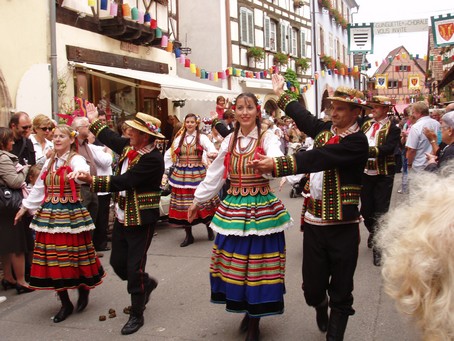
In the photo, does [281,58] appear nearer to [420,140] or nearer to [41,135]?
[420,140]

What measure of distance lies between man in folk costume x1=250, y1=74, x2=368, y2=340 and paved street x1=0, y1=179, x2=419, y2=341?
48 centimetres

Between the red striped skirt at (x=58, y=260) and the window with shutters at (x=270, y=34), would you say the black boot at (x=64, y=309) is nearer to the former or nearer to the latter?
the red striped skirt at (x=58, y=260)

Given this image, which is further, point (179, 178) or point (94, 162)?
point (179, 178)

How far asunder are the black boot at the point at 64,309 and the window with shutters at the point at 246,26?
1601 centimetres

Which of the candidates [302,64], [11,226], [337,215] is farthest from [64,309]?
[302,64]

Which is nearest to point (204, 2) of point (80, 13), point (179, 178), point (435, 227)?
point (80, 13)

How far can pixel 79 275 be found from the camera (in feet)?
14.5

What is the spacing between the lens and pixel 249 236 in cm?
370

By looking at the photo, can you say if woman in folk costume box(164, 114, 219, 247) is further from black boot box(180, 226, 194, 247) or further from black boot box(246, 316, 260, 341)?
black boot box(246, 316, 260, 341)

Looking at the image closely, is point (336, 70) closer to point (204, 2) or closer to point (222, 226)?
point (204, 2)

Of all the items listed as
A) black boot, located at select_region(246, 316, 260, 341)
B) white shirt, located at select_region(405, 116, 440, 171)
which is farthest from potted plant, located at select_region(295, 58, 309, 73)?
black boot, located at select_region(246, 316, 260, 341)

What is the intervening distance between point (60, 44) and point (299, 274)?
7774 millimetres

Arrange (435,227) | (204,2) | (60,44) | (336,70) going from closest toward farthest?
(435,227) < (60,44) < (204,2) < (336,70)

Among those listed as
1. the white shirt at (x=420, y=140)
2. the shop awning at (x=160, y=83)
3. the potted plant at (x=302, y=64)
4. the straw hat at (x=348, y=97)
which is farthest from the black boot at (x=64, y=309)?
the potted plant at (x=302, y=64)
